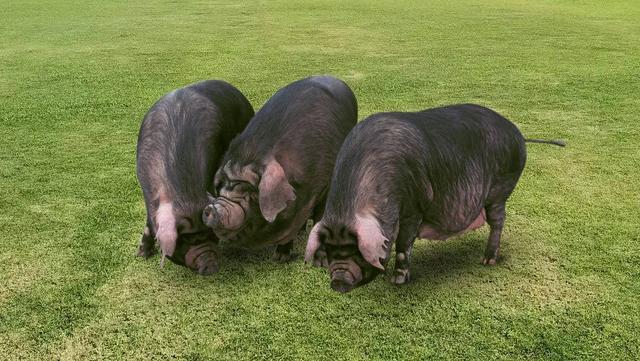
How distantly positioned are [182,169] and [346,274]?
3.64ft

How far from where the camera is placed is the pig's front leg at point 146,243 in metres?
3.51

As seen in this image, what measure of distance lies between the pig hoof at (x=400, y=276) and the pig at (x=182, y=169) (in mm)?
1013

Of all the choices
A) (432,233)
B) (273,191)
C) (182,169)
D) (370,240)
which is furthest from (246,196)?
(432,233)

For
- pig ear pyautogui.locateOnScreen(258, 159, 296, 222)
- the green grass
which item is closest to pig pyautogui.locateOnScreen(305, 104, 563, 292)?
the green grass

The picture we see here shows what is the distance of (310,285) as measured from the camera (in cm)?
321

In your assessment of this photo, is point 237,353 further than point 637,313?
No

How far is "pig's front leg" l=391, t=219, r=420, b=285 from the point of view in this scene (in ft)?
9.93

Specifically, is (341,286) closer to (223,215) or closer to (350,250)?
(350,250)

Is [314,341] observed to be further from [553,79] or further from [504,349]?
[553,79]

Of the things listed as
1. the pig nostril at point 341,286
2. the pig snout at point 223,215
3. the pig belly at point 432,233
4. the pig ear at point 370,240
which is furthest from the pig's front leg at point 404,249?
the pig snout at point 223,215

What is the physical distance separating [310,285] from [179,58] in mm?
7297

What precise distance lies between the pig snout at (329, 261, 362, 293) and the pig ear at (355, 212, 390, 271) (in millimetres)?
112

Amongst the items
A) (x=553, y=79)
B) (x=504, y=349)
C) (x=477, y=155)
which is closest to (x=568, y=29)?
(x=553, y=79)

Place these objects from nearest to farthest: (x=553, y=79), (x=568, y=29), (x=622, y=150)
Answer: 1. (x=622, y=150)
2. (x=553, y=79)
3. (x=568, y=29)
